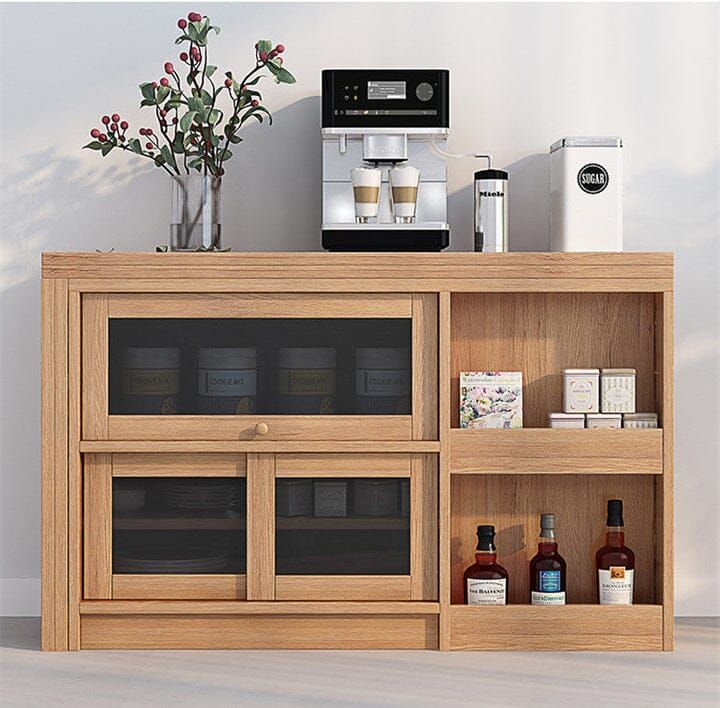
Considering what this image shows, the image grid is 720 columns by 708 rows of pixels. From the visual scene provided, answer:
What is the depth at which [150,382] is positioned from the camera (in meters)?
2.71

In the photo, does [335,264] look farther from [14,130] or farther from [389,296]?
[14,130]

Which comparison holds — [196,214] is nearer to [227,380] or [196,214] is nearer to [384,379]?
[227,380]

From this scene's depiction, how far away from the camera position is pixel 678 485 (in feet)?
10.2

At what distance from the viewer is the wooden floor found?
2.37m

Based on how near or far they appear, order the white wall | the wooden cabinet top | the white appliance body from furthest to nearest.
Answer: the white wall < the white appliance body < the wooden cabinet top

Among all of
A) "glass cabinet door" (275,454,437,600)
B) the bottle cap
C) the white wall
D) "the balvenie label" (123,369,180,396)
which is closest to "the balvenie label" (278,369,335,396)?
"glass cabinet door" (275,454,437,600)

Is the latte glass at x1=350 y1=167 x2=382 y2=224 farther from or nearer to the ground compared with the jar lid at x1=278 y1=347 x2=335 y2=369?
farther from the ground

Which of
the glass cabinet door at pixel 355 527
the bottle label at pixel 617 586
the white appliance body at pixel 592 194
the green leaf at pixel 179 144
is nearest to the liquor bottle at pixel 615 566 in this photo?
the bottle label at pixel 617 586

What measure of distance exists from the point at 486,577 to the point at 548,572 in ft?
0.47

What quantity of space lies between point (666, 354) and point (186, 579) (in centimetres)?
120

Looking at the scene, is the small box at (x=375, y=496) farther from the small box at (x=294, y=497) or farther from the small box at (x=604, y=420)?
the small box at (x=604, y=420)

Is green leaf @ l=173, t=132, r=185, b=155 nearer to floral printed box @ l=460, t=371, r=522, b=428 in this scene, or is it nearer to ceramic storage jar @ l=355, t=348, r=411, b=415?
ceramic storage jar @ l=355, t=348, r=411, b=415

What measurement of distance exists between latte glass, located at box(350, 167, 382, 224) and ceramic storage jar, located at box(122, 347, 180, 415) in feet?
1.75

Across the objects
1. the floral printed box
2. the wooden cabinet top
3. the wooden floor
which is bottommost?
the wooden floor
